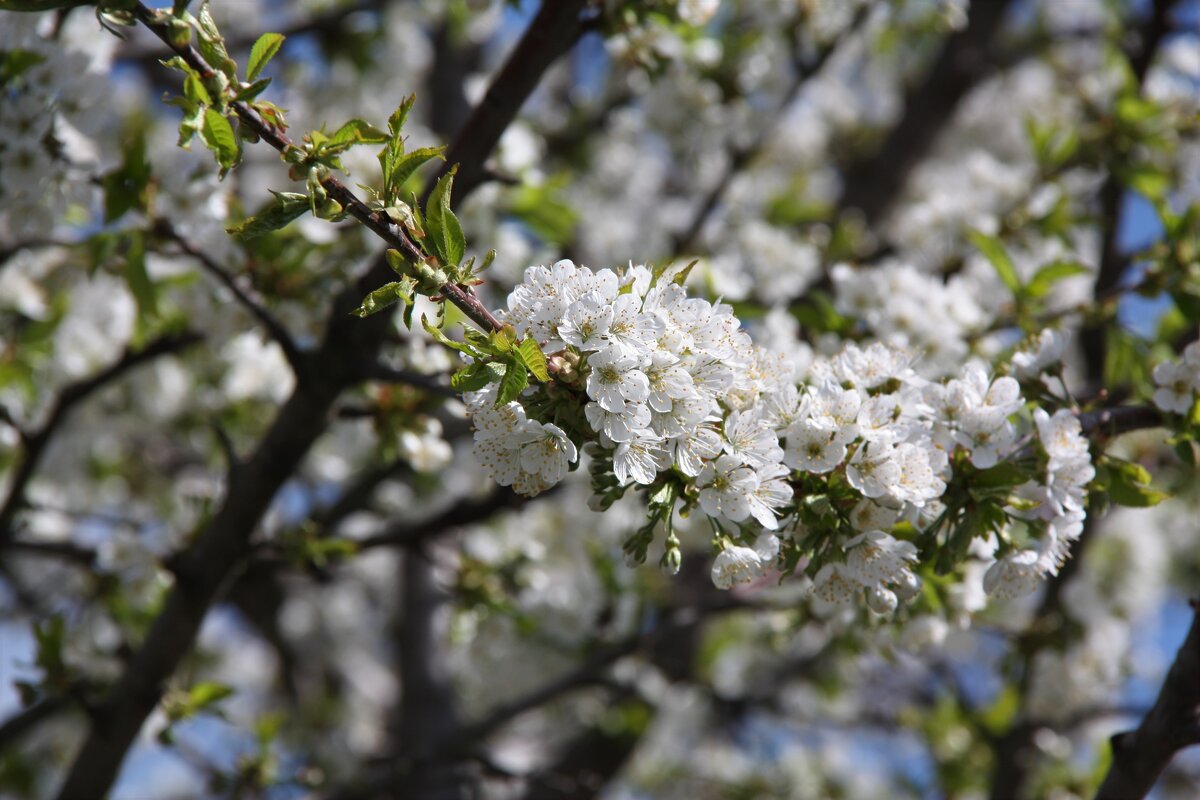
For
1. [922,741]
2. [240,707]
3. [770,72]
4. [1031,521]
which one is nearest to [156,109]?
[770,72]

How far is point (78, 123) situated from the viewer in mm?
2391

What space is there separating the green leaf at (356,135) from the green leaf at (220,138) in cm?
Answer: 15

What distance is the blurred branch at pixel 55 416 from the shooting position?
10.1 ft

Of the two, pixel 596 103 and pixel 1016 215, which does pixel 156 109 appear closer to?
pixel 596 103

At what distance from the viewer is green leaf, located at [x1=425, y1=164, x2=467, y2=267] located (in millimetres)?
1435

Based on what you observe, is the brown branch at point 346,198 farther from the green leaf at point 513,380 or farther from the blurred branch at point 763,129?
the blurred branch at point 763,129

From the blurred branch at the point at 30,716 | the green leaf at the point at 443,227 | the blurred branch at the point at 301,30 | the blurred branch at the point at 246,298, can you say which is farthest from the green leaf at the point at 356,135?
the blurred branch at the point at 301,30

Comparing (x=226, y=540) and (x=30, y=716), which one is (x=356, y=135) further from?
(x=30, y=716)

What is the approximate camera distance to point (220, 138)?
1.46 m

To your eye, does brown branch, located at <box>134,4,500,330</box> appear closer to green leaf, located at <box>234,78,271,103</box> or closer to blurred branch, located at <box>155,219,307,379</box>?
green leaf, located at <box>234,78,271,103</box>

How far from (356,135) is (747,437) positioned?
76 cm

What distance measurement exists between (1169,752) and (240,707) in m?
7.02

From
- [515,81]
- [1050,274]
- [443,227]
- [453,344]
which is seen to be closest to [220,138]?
[443,227]

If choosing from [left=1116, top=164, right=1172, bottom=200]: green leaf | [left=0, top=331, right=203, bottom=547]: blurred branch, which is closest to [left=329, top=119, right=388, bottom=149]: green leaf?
[left=0, top=331, right=203, bottom=547]: blurred branch
